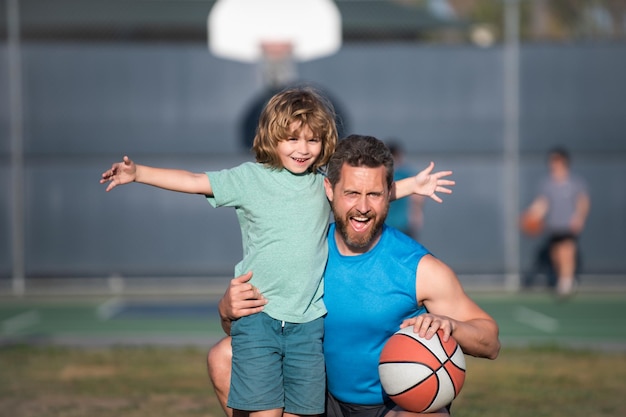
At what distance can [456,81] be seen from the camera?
59.5 ft

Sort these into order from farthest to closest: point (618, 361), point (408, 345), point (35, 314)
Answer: point (35, 314)
point (618, 361)
point (408, 345)

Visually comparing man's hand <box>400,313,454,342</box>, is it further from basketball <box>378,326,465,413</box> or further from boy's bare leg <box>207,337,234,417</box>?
boy's bare leg <box>207,337,234,417</box>

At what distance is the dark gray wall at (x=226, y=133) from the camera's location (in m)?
17.9

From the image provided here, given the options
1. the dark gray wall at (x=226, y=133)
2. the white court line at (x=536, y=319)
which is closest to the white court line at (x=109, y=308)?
the dark gray wall at (x=226, y=133)

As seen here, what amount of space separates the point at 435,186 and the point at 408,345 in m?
1.08

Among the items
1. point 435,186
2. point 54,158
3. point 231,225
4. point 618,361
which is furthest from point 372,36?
point 435,186

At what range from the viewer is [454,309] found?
5348 millimetres

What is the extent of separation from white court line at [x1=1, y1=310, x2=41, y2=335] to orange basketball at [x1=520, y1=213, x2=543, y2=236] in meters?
7.52

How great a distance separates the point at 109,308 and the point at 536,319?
6.16 meters

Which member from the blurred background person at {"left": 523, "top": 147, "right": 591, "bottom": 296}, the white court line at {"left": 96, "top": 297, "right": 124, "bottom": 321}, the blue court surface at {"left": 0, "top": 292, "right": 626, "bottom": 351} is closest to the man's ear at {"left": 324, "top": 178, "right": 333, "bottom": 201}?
the blue court surface at {"left": 0, "top": 292, "right": 626, "bottom": 351}

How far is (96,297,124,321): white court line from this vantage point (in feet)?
48.2

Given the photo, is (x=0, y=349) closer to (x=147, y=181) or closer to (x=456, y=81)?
(x=147, y=181)

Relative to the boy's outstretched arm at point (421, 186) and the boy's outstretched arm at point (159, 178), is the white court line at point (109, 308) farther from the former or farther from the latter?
the boy's outstretched arm at point (159, 178)

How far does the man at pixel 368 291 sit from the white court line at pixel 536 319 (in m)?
7.79
